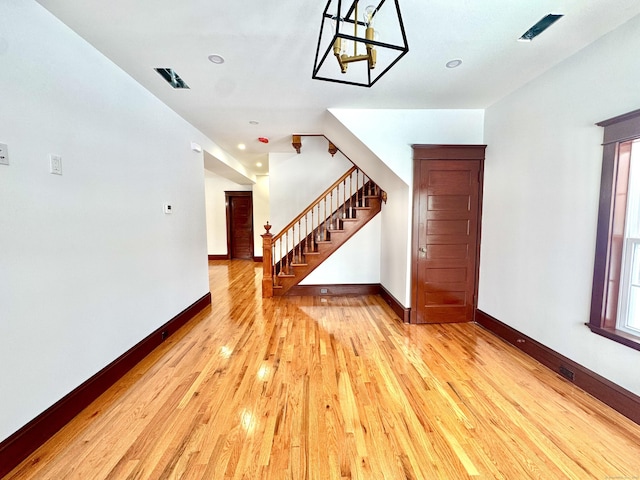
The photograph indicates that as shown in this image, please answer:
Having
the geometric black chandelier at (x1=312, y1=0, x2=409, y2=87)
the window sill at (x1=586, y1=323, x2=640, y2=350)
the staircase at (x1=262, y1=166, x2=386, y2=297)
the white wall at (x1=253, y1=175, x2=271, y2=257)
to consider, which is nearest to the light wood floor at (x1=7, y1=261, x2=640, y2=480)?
the window sill at (x1=586, y1=323, x2=640, y2=350)

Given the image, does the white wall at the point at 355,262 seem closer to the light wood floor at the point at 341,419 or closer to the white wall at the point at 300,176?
the white wall at the point at 300,176

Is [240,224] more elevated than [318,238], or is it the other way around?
[240,224]

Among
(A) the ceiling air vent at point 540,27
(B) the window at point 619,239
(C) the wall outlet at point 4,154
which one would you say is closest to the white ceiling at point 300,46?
(A) the ceiling air vent at point 540,27

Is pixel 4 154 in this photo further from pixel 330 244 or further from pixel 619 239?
pixel 619 239

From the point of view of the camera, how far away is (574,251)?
222 centimetres


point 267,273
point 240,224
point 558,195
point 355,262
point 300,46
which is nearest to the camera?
point 300,46

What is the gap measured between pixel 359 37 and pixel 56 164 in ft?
6.84

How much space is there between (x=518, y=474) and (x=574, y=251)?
1.74 metres

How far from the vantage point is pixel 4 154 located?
58.4 inches

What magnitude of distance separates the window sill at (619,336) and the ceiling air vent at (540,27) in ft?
7.24

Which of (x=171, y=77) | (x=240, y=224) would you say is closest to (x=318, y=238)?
(x=171, y=77)

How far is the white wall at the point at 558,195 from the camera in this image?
193cm

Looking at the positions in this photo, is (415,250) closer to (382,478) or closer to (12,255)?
(382,478)

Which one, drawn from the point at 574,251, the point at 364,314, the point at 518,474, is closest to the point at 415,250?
the point at 364,314
